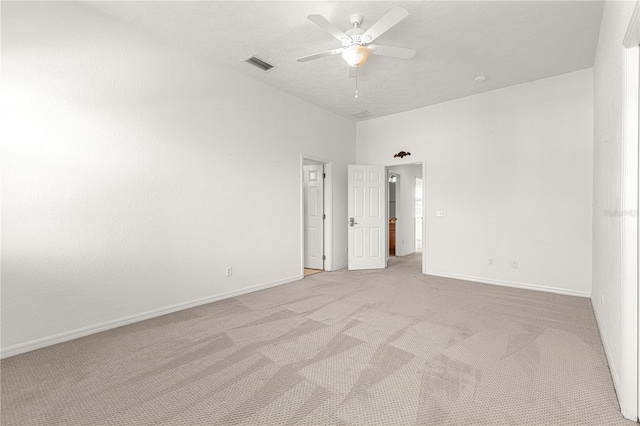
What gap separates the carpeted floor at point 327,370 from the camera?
5.45ft

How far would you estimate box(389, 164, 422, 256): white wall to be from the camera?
776 centimetres

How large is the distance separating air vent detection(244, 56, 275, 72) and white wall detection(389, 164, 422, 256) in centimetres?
464

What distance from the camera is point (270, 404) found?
1.74 meters

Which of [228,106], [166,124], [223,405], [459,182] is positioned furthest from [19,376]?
[459,182]

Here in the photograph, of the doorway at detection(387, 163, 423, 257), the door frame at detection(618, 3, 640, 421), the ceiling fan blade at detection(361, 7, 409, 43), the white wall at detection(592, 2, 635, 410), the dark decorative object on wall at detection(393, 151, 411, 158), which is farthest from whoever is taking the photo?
the doorway at detection(387, 163, 423, 257)

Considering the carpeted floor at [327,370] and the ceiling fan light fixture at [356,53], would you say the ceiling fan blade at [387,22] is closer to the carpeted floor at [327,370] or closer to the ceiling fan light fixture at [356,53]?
the ceiling fan light fixture at [356,53]

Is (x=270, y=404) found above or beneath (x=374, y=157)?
beneath

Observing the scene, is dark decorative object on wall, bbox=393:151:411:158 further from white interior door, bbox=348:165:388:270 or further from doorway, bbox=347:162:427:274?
white interior door, bbox=348:165:388:270

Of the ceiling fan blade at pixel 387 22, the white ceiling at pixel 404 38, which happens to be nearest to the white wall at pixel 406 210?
the white ceiling at pixel 404 38

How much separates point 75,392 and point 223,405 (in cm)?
100

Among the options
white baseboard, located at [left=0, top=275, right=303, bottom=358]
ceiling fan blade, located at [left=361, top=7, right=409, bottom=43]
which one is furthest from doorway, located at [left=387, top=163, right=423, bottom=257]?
ceiling fan blade, located at [left=361, top=7, right=409, bottom=43]

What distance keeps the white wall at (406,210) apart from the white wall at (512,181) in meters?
2.44

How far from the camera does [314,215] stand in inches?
229

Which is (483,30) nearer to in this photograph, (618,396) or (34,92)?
(618,396)
